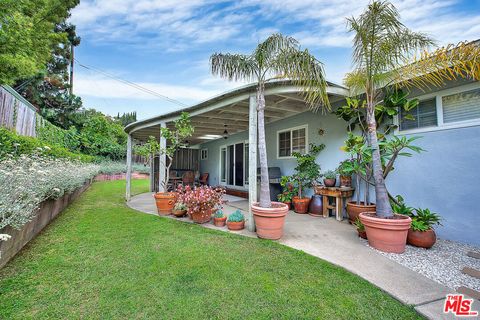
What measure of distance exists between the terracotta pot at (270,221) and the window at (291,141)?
10.3 ft

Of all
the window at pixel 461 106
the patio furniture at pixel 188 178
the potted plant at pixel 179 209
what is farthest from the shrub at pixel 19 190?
the window at pixel 461 106

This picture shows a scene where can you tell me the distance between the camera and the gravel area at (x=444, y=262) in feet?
7.99

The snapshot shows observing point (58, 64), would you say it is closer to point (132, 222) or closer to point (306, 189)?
point (132, 222)

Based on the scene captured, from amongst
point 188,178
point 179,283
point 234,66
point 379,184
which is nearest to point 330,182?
point 379,184

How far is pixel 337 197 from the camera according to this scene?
4961 mm

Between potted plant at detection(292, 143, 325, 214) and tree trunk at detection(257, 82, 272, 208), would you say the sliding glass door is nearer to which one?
potted plant at detection(292, 143, 325, 214)

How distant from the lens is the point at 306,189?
6.07m

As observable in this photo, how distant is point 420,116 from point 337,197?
7.53ft

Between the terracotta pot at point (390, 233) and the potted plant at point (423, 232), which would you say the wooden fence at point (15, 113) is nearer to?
the terracotta pot at point (390, 233)

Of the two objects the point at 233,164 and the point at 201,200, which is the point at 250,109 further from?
the point at 233,164

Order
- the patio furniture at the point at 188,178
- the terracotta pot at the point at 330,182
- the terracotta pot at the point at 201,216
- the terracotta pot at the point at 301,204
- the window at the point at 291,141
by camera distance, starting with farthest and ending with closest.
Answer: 1. the patio furniture at the point at 188,178
2. the window at the point at 291,141
3. the terracotta pot at the point at 301,204
4. the terracotta pot at the point at 330,182
5. the terracotta pot at the point at 201,216

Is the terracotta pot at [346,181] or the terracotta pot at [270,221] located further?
the terracotta pot at [346,181]

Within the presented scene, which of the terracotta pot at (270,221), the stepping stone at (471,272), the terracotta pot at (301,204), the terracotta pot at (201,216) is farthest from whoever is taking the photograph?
the terracotta pot at (301,204)

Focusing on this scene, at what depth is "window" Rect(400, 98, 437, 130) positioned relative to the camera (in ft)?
12.8
